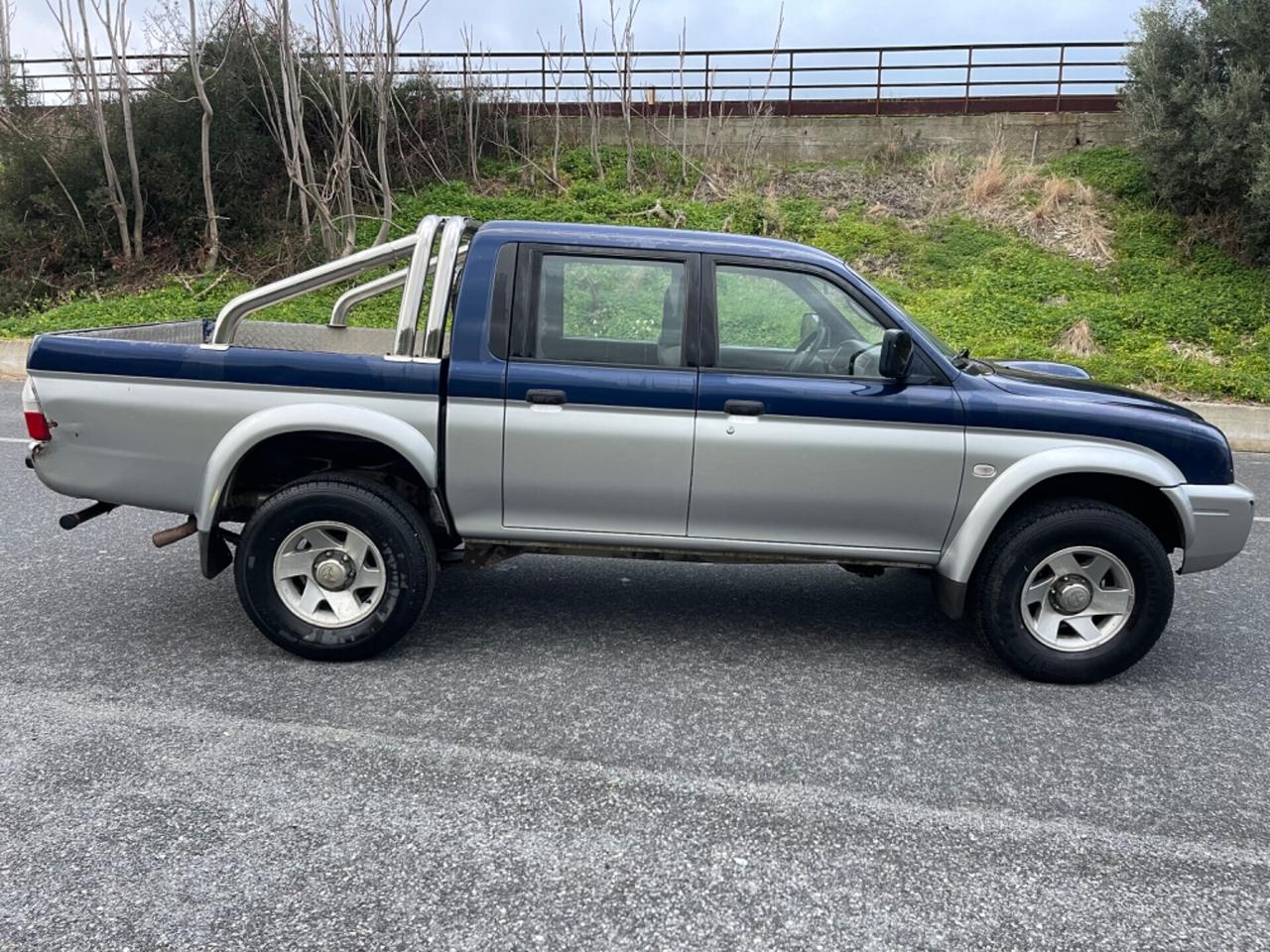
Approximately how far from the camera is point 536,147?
65.0 ft

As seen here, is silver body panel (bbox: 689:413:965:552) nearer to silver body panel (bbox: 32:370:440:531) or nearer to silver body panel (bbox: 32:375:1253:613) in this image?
silver body panel (bbox: 32:375:1253:613)

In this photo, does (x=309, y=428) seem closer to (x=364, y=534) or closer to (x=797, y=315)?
(x=364, y=534)

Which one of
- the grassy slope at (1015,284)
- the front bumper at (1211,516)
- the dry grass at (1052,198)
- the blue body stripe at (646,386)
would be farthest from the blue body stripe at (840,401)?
the dry grass at (1052,198)

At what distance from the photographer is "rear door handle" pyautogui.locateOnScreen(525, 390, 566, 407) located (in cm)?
419

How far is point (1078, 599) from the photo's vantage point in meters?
4.25

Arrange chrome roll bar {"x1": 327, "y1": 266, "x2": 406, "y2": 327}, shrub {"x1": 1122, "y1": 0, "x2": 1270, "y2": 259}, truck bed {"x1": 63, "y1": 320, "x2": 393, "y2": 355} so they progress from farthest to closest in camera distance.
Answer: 1. shrub {"x1": 1122, "y1": 0, "x2": 1270, "y2": 259}
2. truck bed {"x1": 63, "y1": 320, "x2": 393, "y2": 355}
3. chrome roll bar {"x1": 327, "y1": 266, "x2": 406, "y2": 327}

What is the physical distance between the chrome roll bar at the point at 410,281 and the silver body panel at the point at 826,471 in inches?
51.7

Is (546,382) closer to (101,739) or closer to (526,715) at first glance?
(526,715)

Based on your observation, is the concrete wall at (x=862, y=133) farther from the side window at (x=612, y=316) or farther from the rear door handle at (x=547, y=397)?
the rear door handle at (x=547, y=397)

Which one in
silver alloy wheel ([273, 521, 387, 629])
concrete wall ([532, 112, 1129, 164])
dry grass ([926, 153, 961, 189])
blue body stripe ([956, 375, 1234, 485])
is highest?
concrete wall ([532, 112, 1129, 164])

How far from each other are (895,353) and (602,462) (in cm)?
135

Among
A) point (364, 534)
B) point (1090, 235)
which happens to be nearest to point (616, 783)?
point (364, 534)

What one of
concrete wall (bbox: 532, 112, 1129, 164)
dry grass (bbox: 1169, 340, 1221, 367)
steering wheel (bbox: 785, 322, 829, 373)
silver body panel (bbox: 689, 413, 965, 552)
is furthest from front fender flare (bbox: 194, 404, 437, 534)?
concrete wall (bbox: 532, 112, 1129, 164)

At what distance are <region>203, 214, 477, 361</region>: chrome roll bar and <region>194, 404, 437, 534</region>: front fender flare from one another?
0.33 m
